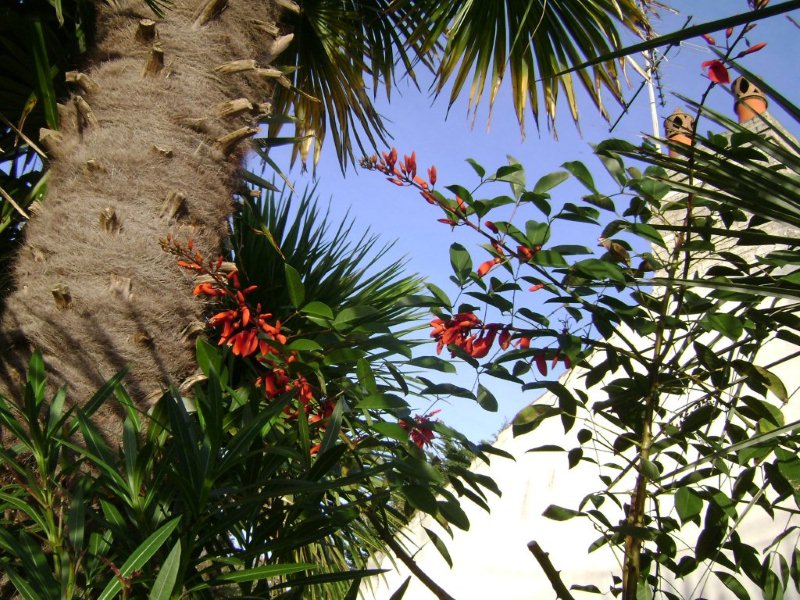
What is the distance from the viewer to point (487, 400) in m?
1.10

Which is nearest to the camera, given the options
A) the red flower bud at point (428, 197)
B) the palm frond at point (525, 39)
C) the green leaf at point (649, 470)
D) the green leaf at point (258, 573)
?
the green leaf at point (258, 573)

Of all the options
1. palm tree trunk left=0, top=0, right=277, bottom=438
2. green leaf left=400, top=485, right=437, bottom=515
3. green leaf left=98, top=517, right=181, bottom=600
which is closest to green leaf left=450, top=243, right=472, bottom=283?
green leaf left=400, top=485, right=437, bottom=515

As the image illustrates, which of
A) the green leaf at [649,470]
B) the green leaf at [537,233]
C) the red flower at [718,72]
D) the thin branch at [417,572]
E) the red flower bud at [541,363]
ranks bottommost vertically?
the thin branch at [417,572]

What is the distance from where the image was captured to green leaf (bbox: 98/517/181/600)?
72 cm

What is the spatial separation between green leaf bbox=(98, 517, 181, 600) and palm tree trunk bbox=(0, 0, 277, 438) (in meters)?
0.44

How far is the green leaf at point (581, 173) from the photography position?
1203 millimetres

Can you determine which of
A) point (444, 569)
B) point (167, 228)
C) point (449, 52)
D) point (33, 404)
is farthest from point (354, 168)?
point (33, 404)

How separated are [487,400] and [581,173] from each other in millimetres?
439

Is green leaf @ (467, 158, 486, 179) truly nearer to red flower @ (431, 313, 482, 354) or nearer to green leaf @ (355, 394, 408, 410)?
red flower @ (431, 313, 482, 354)

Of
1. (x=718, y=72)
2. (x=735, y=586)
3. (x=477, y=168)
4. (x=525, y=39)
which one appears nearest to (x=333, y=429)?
(x=477, y=168)

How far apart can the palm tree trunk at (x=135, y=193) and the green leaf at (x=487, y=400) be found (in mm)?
565

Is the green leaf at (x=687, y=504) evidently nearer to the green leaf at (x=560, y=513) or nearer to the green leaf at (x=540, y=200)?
the green leaf at (x=560, y=513)

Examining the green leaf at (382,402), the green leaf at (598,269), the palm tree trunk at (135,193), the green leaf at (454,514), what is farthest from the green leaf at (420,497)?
the palm tree trunk at (135,193)

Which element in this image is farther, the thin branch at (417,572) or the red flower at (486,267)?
the red flower at (486,267)
